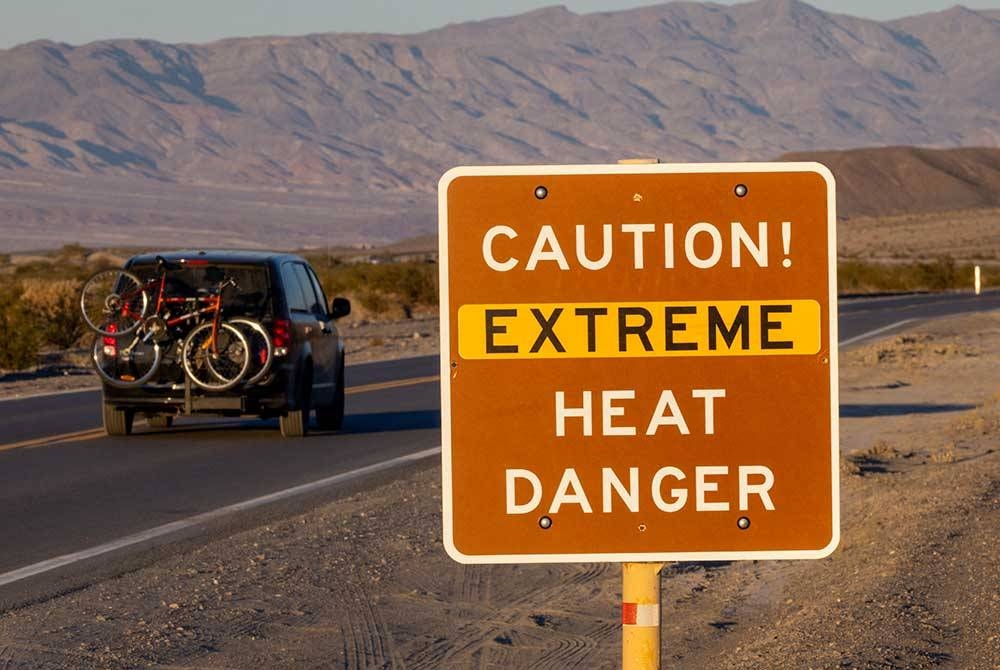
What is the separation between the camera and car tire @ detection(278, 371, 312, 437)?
17453mm

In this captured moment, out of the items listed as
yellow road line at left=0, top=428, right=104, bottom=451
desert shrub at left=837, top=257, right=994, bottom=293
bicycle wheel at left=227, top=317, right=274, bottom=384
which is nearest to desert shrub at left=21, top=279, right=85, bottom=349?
yellow road line at left=0, top=428, right=104, bottom=451

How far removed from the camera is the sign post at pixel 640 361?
11.4 ft

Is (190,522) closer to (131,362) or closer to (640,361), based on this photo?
(131,362)

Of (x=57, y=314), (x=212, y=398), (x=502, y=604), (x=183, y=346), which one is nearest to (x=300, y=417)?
(x=212, y=398)

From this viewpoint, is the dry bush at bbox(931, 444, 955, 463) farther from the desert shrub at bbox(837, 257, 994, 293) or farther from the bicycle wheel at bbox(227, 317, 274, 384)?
the desert shrub at bbox(837, 257, 994, 293)

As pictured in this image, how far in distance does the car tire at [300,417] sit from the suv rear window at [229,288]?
820 millimetres

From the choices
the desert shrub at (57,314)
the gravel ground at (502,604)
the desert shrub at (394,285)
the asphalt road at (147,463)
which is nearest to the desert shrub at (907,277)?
the desert shrub at (394,285)

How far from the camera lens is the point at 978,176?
188125 millimetres

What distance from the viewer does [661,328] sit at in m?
3.48

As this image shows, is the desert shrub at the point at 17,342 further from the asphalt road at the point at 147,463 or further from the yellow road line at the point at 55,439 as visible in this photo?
the yellow road line at the point at 55,439

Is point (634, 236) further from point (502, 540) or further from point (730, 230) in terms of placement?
point (502, 540)

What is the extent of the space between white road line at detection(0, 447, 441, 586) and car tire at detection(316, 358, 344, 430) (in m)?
2.33

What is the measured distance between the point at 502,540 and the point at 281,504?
962cm

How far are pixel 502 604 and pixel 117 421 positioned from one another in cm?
953
